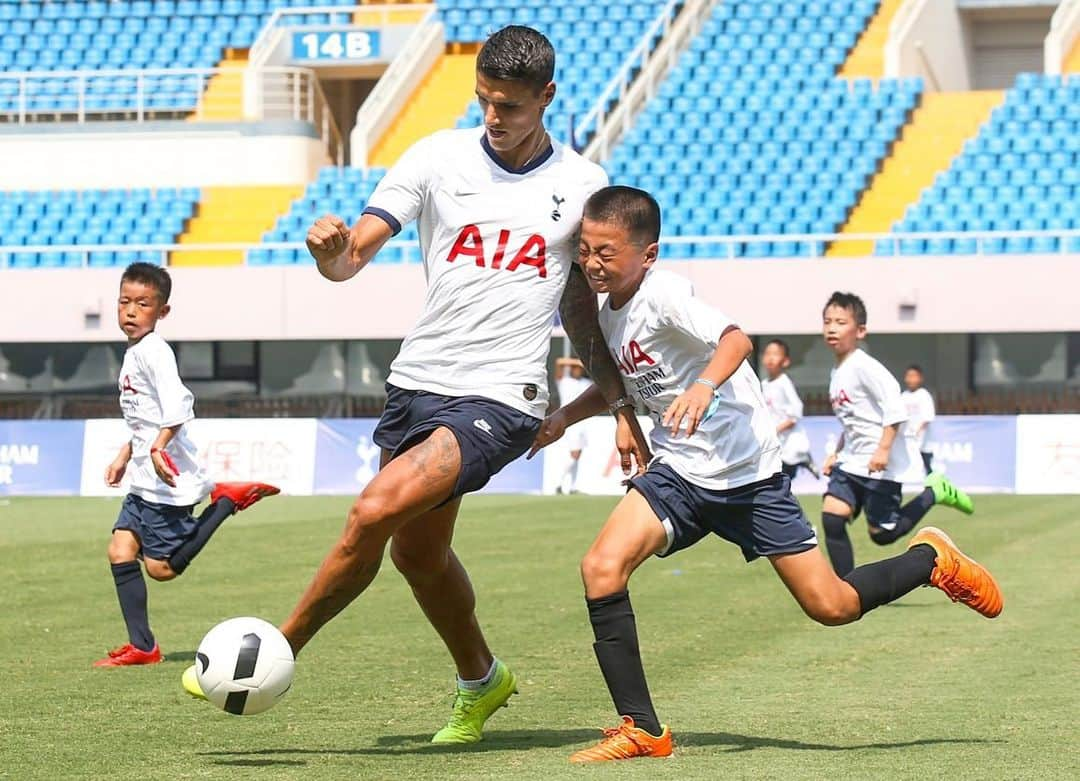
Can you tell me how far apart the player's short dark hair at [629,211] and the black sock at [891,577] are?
58.1 inches

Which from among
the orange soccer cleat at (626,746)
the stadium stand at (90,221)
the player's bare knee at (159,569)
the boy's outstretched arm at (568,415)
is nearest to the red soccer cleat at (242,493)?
the player's bare knee at (159,569)

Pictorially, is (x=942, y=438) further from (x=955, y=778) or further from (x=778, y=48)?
(x=955, y=778)

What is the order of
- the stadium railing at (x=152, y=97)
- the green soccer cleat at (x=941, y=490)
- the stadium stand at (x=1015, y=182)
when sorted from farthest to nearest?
1. the stadium railing at (x=152, y=97)
2. the stadium stand at (x=1015, y=182)
3. the green soccer cleat at (x=941, y=490)

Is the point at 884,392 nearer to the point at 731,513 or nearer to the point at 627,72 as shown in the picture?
the point at 731,513

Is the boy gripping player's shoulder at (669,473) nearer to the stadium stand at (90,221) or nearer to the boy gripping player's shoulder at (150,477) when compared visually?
the boy gripping player's shoulder at (150,477)

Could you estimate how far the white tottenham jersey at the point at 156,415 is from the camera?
970cm

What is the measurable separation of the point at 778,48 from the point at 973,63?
5.39 metres

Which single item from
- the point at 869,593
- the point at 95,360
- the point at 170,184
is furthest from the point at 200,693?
the point at 170,184

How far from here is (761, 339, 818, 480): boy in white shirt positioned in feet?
65.4

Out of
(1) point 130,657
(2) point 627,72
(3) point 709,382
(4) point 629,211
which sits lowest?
(1) point 130,657

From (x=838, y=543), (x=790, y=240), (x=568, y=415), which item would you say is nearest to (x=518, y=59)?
(x=568, y=415)

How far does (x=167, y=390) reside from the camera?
31.8ft

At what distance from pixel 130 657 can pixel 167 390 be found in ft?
4.40

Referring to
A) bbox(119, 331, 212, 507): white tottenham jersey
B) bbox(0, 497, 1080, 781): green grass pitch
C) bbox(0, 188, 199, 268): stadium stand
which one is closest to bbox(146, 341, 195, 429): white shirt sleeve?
bbox(119, 331, 212, 507): white tottenham jersey
